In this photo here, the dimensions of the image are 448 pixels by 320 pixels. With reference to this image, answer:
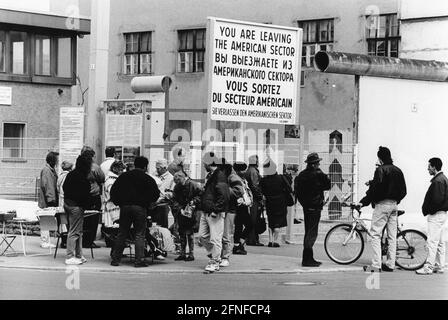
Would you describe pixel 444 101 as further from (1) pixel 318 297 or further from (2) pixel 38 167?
(1) pixel 318 297

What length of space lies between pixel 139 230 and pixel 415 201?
26.2 ft

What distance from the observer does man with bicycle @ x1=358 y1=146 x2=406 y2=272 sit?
635 inches

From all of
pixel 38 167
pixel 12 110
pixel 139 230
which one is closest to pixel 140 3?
pixel 12 110

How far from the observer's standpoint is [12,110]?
1265 inches

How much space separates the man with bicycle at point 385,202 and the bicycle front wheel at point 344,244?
0.70 m

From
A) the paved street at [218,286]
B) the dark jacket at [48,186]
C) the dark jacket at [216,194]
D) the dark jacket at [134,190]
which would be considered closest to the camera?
the paved street at [218,286]

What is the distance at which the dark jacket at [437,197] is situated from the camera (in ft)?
53.5

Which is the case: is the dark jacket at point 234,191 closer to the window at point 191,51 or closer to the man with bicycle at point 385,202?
the man with bicycle at point 385,202

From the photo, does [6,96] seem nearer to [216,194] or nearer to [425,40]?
[425,40]

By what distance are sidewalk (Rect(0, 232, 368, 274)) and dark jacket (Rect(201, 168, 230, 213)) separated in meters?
1.00

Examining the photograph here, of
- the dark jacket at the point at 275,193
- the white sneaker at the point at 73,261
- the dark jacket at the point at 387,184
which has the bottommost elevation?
the white sneaker at the point at 73,261

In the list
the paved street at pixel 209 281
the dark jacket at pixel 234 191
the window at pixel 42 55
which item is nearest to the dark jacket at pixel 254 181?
the paved street at pixel 209 281

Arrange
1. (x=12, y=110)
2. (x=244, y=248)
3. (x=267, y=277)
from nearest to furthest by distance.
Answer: (x=267, y=277)
(x=244, y=248)
(x=12, y=110)

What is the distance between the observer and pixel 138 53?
1721 inches
